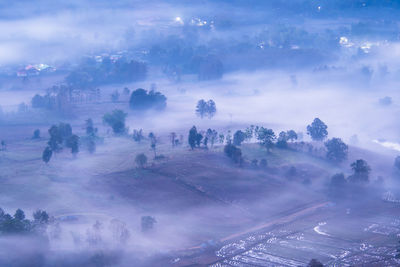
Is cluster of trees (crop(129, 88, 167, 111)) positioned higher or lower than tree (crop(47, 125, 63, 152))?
higher

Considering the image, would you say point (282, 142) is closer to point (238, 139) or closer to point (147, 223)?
point (238, 139)

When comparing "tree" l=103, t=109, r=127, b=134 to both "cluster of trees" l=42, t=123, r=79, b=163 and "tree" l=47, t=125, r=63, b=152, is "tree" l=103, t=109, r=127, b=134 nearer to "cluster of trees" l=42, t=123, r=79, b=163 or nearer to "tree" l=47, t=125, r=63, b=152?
"cluster of trees" l=42, t=123, r=79, b=163

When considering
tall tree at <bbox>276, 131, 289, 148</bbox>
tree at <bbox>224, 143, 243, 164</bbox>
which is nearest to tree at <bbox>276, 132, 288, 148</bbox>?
tall tree at <bbox>276, 131, 289, 148</bbox>

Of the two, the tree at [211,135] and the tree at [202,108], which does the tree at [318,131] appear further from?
the tree at [202,108]

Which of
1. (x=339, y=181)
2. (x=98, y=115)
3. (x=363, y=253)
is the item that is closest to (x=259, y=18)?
(x=98, y=115)

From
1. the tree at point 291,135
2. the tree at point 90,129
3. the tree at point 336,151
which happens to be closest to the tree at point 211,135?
the tree at point 291,135

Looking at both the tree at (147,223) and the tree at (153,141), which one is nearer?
the tree at (147,223)

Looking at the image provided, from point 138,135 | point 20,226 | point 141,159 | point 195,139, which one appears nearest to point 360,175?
point 195,139

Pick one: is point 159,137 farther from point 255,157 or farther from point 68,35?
point 68,35
